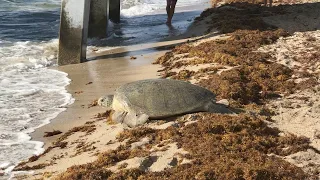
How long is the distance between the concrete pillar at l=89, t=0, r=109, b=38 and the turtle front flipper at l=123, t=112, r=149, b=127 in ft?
25.5

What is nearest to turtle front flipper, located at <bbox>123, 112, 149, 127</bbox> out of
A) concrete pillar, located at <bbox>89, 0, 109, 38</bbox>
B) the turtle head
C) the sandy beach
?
the sandy beach

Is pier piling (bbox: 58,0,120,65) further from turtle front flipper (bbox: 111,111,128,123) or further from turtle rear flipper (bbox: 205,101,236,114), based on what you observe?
turtle rear flipper (bbox: 205,101,236,114)

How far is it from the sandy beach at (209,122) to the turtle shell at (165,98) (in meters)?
0.14

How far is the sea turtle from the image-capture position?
18.6 feet

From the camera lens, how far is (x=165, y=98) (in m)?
5.71

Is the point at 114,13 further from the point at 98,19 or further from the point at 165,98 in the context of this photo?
the point at 165,98

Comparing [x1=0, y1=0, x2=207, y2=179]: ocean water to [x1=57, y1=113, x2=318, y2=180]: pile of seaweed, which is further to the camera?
[x1=0, y1=0, x2=207, y2=179]: ocean water

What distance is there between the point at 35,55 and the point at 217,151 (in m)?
7.57

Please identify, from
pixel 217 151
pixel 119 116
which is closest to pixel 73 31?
pixel 119 116

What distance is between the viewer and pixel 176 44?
11.4m

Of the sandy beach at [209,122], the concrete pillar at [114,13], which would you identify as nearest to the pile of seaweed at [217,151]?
the sandy beach at [209,122]

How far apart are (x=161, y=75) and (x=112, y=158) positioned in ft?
12.6

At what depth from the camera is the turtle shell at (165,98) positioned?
5.68 m

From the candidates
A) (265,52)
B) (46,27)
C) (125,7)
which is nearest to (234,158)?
(265,52)
